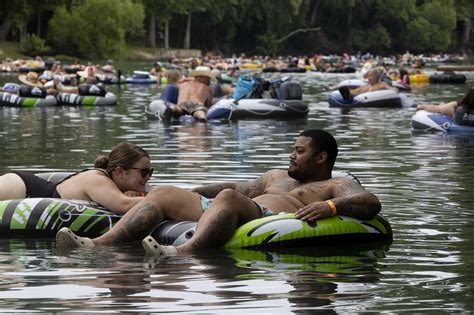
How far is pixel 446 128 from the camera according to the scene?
972 inches

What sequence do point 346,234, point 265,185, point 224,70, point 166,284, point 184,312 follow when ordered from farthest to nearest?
point 224,70
point 265,185
point 346,234
point 166,284
point 184,312

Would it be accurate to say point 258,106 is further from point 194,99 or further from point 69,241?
point 69,241

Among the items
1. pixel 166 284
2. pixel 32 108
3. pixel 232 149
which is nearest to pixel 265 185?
pixel 166 284

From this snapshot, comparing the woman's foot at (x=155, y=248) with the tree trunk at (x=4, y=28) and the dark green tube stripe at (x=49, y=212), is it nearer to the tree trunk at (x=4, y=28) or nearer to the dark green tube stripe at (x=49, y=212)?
the dark green tube stripe at (x=49, y=212)

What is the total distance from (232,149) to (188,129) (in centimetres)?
549

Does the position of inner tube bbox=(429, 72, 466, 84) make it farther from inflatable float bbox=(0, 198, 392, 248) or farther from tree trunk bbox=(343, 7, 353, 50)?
tree trunk bbox=(343, 7, 353, 50)

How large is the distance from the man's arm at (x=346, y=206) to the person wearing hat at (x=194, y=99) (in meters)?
17.6

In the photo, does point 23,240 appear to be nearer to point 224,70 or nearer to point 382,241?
point 382,241

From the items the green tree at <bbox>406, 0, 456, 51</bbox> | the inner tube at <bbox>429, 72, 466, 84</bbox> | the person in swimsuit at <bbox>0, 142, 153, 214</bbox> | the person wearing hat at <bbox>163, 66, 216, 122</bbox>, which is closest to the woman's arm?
the person in swimsuit at <bbox>0, 142, 153, 214</bbox>

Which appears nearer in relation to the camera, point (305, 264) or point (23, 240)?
point (305, 264)

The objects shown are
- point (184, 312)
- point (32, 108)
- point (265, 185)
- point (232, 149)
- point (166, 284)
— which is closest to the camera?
point (184, 312)

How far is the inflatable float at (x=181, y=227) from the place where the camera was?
10.6 m

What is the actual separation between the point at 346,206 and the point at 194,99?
18.7 m

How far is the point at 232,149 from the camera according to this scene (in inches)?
845
